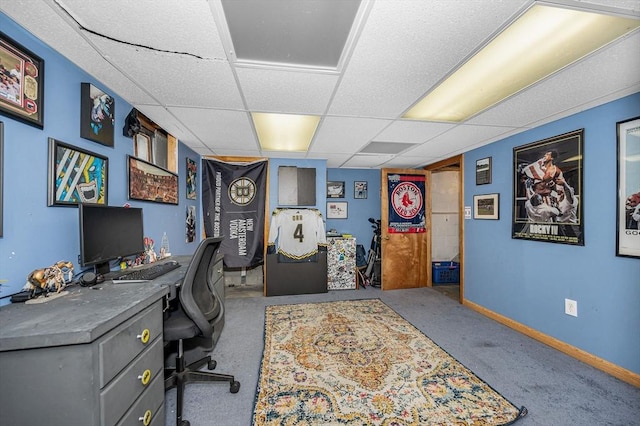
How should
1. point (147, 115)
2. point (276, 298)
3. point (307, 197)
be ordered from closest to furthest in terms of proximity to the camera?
point (147, 115) < point (276, 298) < point (307, 197)

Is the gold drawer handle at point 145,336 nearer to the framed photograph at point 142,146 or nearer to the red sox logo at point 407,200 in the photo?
the framed photograph at point 142,146

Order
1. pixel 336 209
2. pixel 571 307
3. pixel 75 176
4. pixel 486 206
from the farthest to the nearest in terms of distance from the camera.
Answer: pixel 336 209
pixel 486 206
pixel 571 307
pixel 75 176

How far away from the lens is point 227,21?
126cm

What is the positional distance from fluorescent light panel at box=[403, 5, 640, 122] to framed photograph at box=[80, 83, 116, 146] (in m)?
2.51

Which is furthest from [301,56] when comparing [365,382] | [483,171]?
[483,171]

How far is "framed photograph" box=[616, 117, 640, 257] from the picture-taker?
1971 mm

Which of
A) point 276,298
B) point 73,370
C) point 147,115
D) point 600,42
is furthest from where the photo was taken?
point 276,298

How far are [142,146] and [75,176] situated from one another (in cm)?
92

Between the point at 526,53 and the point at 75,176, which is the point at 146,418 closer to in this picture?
the point at 75,176

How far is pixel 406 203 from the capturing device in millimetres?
4820

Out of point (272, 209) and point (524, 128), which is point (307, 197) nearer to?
point (272, 209)

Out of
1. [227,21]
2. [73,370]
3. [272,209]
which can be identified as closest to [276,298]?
[272,209]

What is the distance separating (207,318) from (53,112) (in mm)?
1589

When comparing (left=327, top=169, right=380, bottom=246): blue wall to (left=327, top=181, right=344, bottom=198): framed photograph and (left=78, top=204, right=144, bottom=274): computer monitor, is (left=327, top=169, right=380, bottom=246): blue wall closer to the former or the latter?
(left=327, top=181, right=344, bottom=198): framed photograph
